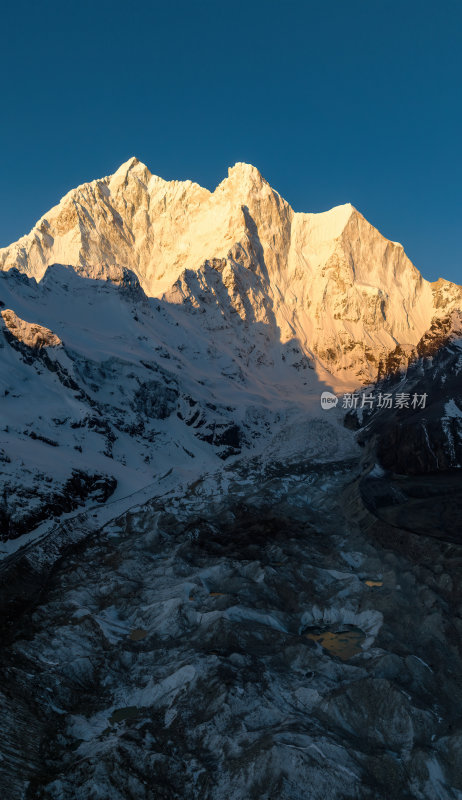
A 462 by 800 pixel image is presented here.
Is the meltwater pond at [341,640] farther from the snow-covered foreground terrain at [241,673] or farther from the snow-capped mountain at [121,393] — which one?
the snow-capped mountain at [121,393]

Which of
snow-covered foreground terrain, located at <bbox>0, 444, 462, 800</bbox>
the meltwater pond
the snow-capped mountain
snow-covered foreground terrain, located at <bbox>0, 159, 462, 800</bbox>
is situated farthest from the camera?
the snow-capped mountain

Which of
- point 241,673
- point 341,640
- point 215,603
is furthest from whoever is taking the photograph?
point 215,603

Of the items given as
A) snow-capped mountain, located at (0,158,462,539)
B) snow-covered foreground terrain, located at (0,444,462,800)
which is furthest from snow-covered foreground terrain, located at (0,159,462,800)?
snow-capped mountain, located at (0,158,462,539)

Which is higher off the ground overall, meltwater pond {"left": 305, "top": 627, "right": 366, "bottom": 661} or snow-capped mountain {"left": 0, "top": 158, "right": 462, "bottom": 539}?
snow-capped mountain {"left": 0, "top": 158, "right": 462, "bottom": 539}

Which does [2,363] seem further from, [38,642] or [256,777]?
[256,777]

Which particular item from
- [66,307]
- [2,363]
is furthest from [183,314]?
[2,363]

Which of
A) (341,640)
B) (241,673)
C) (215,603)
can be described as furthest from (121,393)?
(241,673)

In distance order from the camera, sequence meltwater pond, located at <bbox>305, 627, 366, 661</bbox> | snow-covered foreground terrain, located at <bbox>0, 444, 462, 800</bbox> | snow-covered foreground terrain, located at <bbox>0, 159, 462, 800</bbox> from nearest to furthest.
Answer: snow-covered foreground terrain, located at <bbox>0, 444, 462, 800</bbox> < snow-covered foreground terrain, located at <bbox>0, 159, 462, 800</bbox> < meltwater pond, located at <bbox>305, 627, 366, 661</bbox>

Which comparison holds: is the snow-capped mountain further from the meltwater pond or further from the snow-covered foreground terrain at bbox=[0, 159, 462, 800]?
the meltwater pond

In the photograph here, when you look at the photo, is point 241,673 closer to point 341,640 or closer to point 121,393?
point 341,640

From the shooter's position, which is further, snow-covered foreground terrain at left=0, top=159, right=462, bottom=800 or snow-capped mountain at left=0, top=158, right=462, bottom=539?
snow-capped mountain at left=0, top=158, right=462, bottom=539

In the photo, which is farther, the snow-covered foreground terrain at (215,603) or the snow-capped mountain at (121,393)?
the snow-capped mountain at (121,393)

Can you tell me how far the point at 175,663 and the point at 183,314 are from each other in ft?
567

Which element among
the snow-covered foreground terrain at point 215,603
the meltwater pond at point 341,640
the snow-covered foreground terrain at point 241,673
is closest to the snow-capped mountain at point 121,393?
the snow-covered foreground terrain at point 215,603
